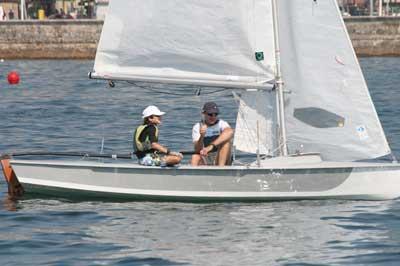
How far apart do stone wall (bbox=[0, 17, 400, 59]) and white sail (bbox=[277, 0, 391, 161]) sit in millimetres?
41829

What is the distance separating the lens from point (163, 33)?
58.2 ft

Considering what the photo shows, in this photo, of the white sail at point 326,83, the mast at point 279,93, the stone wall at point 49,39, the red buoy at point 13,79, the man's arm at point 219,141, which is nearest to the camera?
the man's arm at point 219,141

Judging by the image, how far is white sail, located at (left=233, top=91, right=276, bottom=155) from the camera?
18.0 m

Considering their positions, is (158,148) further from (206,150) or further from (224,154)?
(224,154)

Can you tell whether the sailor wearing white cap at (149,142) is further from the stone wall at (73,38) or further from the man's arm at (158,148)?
the stone wall at (73,38)

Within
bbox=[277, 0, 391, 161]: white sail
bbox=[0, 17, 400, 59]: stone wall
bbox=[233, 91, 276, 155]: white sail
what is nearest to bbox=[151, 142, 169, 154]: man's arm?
bbox=[233, 91, 276, 155]: white sail

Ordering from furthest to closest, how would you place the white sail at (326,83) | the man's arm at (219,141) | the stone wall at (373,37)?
the stone wall at (373,37), the white sail at (326,83), the man's arm at (219,141)

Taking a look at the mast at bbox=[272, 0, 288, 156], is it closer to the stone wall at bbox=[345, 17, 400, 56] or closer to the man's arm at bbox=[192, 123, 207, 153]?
the man's arm at bbox=[192, 123, 207, 153]

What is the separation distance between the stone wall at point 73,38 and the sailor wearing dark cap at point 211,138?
42071mm

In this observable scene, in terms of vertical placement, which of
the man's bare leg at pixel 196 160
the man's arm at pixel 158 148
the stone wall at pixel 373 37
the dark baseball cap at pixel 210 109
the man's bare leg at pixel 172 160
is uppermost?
the dark baseball cap at pixel 210 109

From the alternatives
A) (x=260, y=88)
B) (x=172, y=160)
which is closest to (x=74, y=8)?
(x=260, y=88)

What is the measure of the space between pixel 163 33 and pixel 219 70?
968mm

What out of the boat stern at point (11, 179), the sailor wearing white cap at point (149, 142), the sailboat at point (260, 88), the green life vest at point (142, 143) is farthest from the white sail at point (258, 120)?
the boat stern at point (11, 179)

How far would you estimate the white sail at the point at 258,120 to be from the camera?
18047 mm
